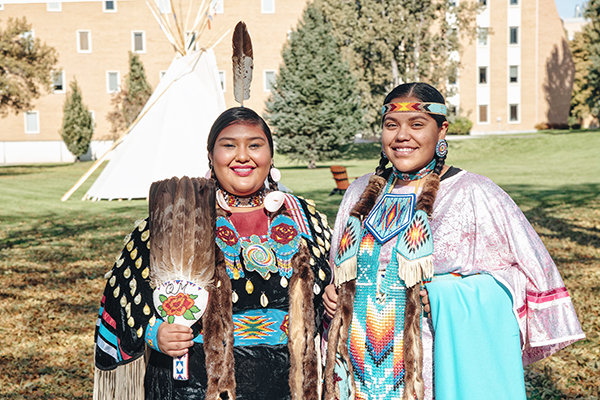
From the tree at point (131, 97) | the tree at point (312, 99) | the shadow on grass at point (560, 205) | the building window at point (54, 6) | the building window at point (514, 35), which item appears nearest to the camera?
the shadow on grass at point (560, 205)

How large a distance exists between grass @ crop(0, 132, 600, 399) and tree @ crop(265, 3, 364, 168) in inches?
389

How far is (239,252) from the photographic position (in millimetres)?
2605

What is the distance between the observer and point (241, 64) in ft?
11.7

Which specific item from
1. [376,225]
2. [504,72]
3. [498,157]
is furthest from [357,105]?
[376,225]

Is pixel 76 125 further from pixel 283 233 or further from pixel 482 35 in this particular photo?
pixel 283 233

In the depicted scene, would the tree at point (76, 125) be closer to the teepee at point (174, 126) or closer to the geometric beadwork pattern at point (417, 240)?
the teepee at point (174, 126)

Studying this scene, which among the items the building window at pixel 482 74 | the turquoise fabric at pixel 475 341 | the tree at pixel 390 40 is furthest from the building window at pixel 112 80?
the turquoise fabric at pixel 475 341

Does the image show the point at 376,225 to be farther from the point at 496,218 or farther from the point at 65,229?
the point at 65,229

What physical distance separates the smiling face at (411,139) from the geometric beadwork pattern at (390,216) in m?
0.14

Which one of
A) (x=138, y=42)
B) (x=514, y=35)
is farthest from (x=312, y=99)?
(x=514, y=35)

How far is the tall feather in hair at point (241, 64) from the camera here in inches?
137

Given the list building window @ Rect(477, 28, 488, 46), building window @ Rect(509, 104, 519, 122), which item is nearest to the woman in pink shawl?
building window @ Rect(477, 28, 488, 46)

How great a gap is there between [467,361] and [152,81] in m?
46.1

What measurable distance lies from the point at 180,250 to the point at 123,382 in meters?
0.81
